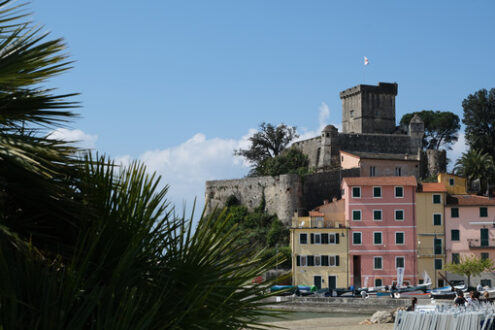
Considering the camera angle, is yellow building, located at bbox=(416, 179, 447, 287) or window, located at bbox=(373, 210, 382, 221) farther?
window, located at bbox=(373, 210, 382, 221)

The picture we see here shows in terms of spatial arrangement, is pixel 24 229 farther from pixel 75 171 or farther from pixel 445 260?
pixel 445 260

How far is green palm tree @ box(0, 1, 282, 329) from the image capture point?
13.1 ft

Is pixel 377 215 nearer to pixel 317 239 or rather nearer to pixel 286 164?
pixel 317 239

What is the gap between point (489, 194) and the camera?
65.1m

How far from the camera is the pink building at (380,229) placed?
54906mm

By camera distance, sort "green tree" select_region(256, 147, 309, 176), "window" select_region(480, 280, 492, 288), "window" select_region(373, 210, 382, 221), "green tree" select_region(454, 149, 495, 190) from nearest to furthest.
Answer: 1. "window" select_region(480, 280, 492, 288)
2. "window" select_region(373, 210, 382, 221)
3. "green tree" select_region(454, 149, 495, 190)
4. "green tree" select_region(256, 147, 309, 176)

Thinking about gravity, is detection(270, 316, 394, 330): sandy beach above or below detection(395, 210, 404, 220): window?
below

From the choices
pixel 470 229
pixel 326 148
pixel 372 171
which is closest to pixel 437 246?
pixel 470 229

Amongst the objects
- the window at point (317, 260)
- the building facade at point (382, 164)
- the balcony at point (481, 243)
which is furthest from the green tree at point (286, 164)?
the balcony at point (481, 243)

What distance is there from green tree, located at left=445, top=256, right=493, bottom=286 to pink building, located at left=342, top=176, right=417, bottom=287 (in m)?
4.29

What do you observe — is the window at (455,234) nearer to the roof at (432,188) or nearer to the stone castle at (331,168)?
the roof at (432,188)

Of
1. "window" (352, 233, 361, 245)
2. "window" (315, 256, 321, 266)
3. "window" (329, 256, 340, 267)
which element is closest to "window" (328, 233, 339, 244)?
"window" (329, 256, 340, 267)

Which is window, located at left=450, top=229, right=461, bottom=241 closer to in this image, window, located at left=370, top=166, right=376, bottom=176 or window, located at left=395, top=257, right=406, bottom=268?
window, located at left=395, top=257, right=406, bottom=268

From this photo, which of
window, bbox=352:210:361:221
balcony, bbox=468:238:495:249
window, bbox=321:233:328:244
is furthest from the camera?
window, bbox=352:210:361:221
